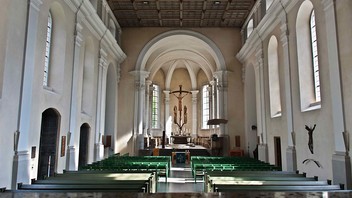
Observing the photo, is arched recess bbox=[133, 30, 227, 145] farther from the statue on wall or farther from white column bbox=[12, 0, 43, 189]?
white column bbox=[12, 0, 43, 189]

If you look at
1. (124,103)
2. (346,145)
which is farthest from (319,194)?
(124,103)

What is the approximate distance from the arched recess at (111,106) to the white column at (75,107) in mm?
5846

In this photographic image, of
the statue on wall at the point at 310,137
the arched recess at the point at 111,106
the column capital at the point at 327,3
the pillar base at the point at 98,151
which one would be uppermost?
the column capital at the point at 327,3

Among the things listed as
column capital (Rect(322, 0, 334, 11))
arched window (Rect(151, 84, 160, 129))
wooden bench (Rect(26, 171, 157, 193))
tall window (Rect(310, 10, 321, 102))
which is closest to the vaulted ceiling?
tall window (Rect(310, 10, 321, 102))

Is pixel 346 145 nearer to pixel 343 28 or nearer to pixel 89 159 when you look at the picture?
pixel 343 28

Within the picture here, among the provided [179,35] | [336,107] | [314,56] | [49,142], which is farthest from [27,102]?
[179,35]

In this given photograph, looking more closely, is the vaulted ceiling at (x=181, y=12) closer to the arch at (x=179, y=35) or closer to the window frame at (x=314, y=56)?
the arch at (x=179, y=35)

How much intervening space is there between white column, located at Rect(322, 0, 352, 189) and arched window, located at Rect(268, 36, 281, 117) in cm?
500

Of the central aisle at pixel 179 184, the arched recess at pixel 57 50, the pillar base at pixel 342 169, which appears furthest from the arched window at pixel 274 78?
the arched recess at pixel 57 50

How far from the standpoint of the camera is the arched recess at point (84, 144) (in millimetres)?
12503

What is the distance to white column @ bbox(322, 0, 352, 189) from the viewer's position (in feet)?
22.4

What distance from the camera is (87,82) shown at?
43.2 ft

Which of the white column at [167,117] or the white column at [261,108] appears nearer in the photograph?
the white column at [261,108]

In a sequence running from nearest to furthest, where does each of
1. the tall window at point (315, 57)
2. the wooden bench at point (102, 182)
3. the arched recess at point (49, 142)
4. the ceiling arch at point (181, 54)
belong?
the wooden bench at point (102, 182) → the tall window at point (315, 57) → the arched recess at point (49, 142) → the ceiling arch at point (181, 54)
